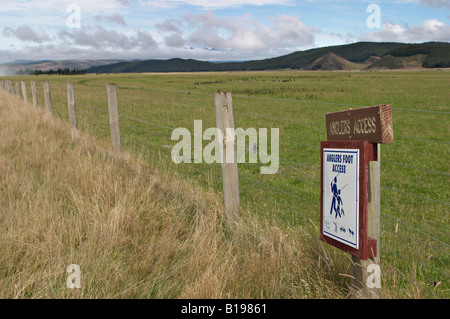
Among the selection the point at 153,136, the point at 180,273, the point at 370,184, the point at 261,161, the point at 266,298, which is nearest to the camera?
the point at 370,184

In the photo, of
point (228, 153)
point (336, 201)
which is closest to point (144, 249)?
point (228, 153)

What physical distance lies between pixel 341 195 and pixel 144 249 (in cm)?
172

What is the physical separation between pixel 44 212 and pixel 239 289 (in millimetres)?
2232

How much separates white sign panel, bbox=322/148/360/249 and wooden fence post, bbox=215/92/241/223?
1.53 m

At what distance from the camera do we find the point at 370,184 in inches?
97.0

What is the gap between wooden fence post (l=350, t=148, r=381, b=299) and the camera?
245cm

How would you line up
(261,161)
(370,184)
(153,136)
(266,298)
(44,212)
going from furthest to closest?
1. (153,136)
2. (261,161)
3. (44,212)
4. (266,298)
5. (370,184)

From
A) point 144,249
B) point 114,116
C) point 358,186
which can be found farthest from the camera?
point 114,116

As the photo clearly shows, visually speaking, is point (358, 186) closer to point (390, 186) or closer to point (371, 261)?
point (371, 261)

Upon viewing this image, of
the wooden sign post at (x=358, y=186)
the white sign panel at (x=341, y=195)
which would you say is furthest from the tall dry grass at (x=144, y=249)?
the white sign panel at (x=341, y=195)

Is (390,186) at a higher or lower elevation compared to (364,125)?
lower

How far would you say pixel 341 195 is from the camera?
A: 2623 mm

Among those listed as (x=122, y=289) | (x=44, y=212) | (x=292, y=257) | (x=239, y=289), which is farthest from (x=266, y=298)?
(x=44, y=212)

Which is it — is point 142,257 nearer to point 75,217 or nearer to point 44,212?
point 75,217
